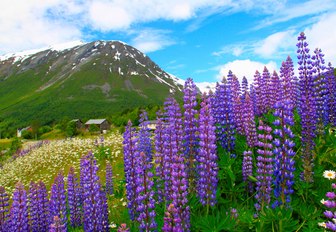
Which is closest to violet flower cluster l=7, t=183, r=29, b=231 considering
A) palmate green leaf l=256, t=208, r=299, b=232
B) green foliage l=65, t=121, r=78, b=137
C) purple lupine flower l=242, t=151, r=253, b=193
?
purple lupine flower l=242, t=151, r=253, b=193

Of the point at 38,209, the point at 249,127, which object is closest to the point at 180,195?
the point at 249,127

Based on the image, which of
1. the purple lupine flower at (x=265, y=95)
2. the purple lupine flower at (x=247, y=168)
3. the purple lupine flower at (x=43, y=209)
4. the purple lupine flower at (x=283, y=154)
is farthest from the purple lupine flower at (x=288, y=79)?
the purple lupine flower at (x=43, y=209)

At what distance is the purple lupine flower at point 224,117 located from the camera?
267 inches

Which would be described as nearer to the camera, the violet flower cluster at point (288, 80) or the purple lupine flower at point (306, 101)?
the purple lupine flower at point (306, 101)

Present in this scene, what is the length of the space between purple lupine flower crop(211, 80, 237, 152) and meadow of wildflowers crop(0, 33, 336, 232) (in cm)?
2

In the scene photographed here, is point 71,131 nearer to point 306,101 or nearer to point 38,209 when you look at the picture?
point 38,209

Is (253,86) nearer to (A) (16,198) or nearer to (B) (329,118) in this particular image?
(B) (329,118)

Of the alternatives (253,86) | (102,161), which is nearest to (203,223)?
(253,86)

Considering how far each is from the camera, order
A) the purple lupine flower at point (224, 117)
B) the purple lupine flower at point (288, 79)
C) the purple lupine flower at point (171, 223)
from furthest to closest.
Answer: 1. the purple lupine flower at point (288, 79)
2. the purple lupine flower at point (224, 117)
3. the purple lupine flower at point (171, 223)

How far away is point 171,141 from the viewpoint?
5441 millimetres

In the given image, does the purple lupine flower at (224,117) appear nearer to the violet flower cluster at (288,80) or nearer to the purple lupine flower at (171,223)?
the violet flower cluster at (288,80)

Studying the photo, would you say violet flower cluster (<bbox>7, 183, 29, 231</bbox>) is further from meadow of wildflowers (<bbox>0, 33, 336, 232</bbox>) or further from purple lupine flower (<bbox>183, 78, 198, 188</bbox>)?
purple lupine flower (<bbox>183, 78, 198, 188</bbox>)

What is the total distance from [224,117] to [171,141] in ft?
6.40

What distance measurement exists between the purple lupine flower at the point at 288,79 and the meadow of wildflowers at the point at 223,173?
0.03 meters
